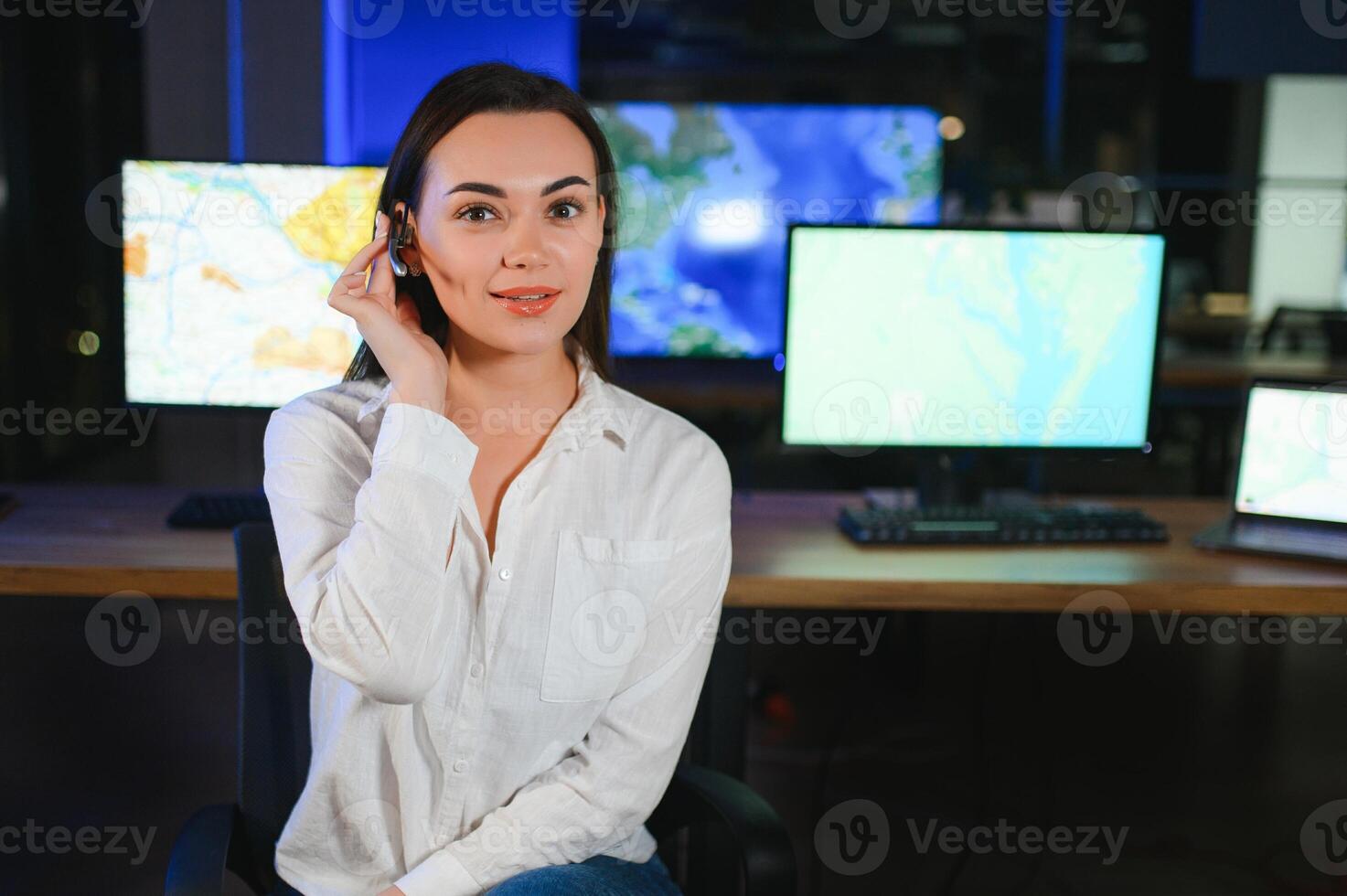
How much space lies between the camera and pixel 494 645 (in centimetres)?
145

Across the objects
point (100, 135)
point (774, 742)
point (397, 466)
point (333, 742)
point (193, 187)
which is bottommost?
point (774, 742)

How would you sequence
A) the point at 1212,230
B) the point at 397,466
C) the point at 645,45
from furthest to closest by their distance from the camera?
the point at 1212,230
the point at 645,45
the point at 397,466

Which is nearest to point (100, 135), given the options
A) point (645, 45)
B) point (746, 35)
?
point (645, 45)

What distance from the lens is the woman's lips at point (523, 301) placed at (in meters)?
1.44

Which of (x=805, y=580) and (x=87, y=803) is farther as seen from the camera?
(x=87, y=803)

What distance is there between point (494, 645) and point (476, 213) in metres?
0.51

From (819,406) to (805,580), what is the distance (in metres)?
0.44

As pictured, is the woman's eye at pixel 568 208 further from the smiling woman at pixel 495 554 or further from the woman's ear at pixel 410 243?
the woman's ear at pixel 410 243

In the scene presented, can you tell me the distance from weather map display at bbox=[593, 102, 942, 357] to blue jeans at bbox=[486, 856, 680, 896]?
258 centimetres

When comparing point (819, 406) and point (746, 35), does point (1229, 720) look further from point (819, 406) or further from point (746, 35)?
point (746, 35)

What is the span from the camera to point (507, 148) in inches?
56.4

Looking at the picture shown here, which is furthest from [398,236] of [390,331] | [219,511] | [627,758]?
[219,511]

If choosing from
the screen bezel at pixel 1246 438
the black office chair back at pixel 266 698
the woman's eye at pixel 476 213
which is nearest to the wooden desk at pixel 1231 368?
the screen bezel at pixel 1246 438

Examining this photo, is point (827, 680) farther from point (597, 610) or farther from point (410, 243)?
point (410, 243)
